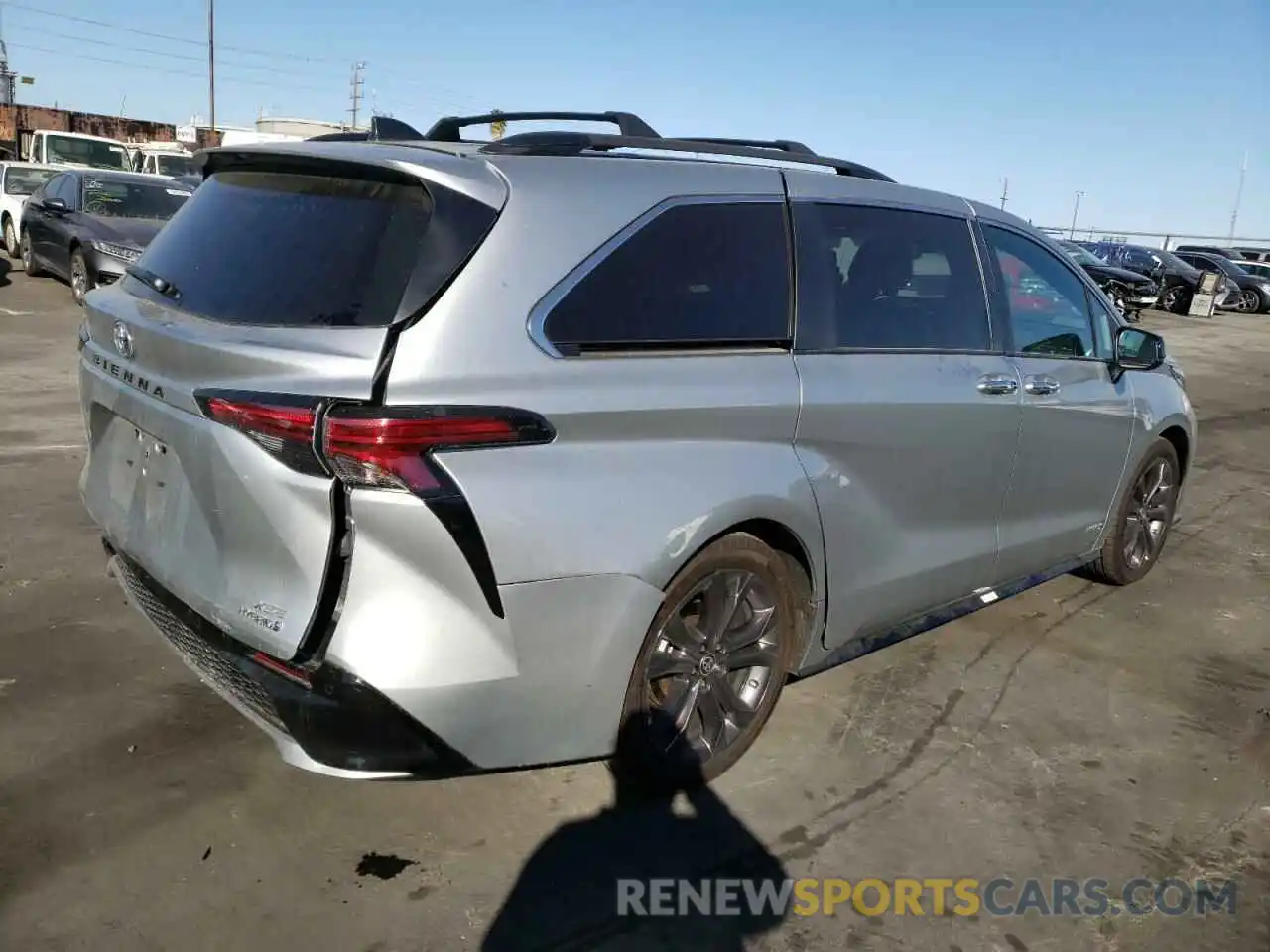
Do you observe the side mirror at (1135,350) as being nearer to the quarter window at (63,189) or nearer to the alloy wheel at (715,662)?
the alloy wheel at (715,662)

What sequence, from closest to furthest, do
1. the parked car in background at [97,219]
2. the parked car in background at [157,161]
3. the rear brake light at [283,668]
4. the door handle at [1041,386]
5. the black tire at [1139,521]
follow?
the rear brake light at [283,668] < the door handle at [1041,386] < the black tire at [1139,521] < the parked car in background at [97,219] < the parked car in background at [157,161]

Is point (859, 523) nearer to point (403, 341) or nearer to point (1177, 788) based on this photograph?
point (1177, 788)

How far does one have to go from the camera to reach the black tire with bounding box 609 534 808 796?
2836 mm

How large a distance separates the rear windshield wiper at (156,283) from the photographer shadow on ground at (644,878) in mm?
1731

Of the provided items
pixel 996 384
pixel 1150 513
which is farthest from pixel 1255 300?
pixel 996 384

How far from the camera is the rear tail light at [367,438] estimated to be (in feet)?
7.38

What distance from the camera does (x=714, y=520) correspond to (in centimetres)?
280

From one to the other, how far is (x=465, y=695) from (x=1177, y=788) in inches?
99.1

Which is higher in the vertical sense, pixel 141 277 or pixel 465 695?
pixel 141 277

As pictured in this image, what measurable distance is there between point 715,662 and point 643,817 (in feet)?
1.65

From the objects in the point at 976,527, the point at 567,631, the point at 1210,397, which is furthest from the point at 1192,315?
the point at 567,631

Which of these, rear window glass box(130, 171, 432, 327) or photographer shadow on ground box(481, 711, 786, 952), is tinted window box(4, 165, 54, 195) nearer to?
rear window glass box(130, 171, 432, 327)

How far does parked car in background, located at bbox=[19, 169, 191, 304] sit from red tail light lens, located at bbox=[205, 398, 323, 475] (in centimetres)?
1046

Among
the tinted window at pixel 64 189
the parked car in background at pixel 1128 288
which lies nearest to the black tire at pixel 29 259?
the tinted window at pixel 64 189
